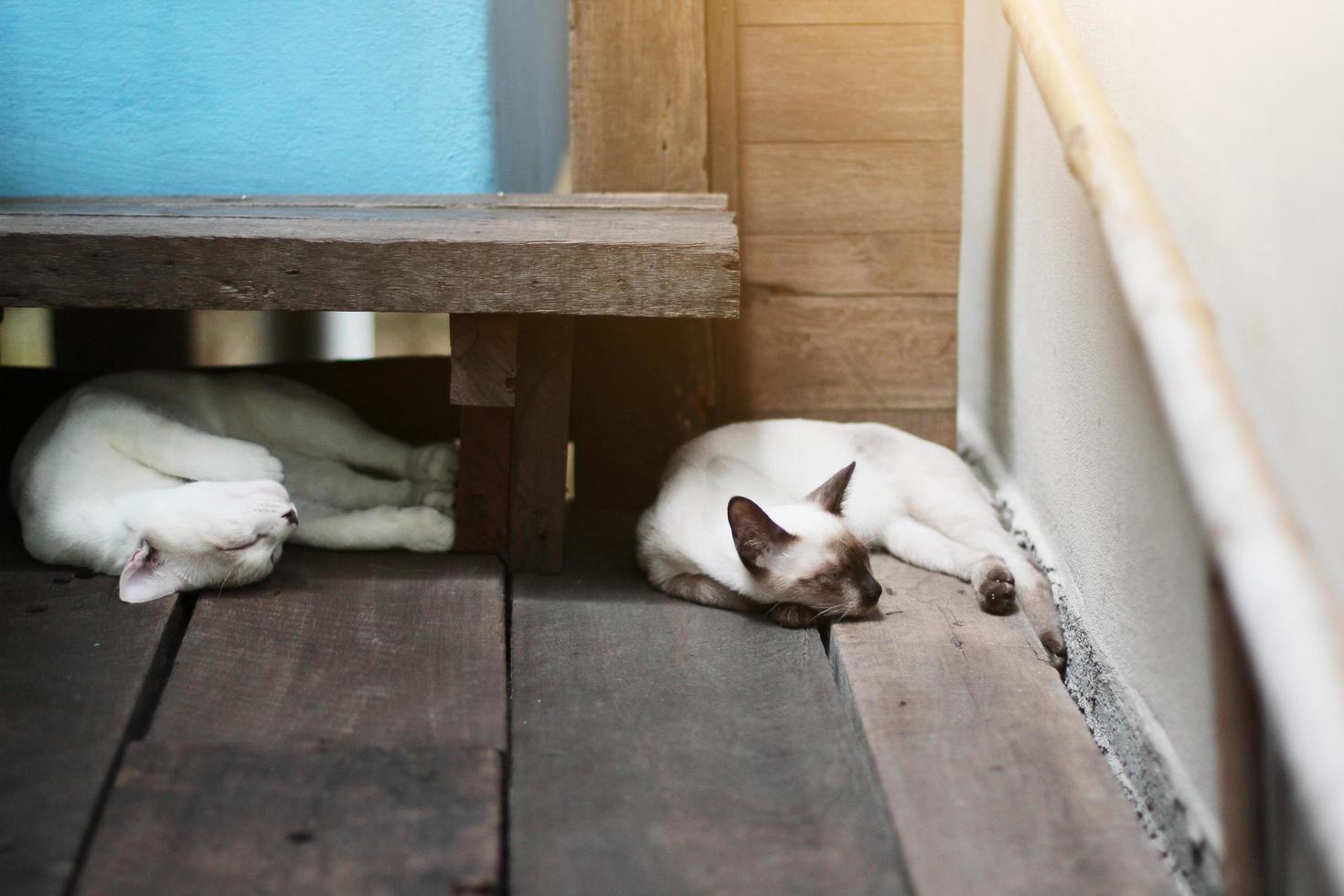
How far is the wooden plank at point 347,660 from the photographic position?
190 centimetres

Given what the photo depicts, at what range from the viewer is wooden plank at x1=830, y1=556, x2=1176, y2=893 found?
5.11 feet

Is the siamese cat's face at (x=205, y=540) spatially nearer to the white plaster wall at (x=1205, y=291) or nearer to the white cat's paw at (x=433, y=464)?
the white cat's paw at (x=433, y=464)

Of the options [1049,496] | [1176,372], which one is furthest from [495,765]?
[1049,496]

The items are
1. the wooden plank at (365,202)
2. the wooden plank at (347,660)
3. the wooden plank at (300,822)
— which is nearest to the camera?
the wooden plank at (300,822)

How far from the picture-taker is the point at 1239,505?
4.06 ft

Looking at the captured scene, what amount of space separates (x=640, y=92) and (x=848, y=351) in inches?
35.9

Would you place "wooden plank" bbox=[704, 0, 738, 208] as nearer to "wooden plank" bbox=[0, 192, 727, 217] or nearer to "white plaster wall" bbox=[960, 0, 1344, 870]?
"wooden plank" bbox=[0, 192, 727, 217]

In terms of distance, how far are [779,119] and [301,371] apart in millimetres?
1528

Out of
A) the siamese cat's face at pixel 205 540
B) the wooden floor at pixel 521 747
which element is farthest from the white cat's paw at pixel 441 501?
the siamese cat's face at pixel 205 540

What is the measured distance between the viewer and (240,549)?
231cm

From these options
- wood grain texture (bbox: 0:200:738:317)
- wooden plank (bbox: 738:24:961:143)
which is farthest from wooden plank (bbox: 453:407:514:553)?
wooden plank (bbox: 738:24:961:143)

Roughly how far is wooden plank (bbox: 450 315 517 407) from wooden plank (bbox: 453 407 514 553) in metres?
0.14

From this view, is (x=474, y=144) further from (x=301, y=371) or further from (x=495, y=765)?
(x=495, y=765)

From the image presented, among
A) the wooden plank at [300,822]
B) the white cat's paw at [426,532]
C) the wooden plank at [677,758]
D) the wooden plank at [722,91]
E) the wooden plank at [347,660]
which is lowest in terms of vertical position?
the wooden plank at [677,758]
